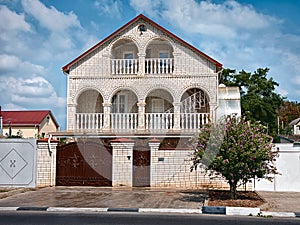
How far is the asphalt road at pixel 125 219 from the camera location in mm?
9398

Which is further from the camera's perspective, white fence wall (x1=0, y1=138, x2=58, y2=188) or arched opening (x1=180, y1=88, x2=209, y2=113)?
arched opening (x1=180, y1=88, x2=209, y2=113)

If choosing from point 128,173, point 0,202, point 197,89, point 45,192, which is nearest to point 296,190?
point 128,173

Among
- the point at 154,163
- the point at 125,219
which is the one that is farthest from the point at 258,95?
the point at 125,219

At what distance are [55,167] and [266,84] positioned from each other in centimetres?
2538

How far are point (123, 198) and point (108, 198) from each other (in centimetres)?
53

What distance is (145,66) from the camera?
2189 centimetres


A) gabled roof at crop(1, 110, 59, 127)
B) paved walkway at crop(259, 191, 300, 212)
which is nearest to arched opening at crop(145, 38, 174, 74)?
paved walkway at crop(259, 191, 300, 212)

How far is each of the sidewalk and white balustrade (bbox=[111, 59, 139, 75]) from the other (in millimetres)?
7834

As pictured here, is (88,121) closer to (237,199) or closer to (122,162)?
(122,162)

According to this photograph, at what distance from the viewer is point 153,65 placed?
72.2 feet

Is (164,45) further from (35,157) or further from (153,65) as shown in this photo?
(35,157)

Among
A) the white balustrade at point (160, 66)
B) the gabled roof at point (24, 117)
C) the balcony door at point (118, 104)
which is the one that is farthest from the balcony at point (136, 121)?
the gabled roof at point (24, 117)

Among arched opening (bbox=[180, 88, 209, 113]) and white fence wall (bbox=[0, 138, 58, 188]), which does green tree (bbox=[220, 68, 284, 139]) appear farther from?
white fence wall (bbox=[0, 138, 58, 188])

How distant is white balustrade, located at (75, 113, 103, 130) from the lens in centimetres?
2128
